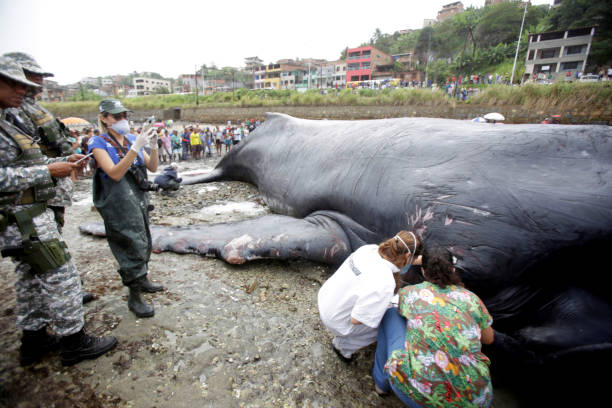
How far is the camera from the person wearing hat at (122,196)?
8.18 feet

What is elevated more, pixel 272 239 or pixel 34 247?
pixel 34 247

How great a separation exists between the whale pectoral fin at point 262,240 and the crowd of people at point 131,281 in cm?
99

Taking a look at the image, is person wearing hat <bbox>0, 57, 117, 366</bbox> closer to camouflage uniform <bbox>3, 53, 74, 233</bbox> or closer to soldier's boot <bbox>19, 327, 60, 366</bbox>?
soldier's boot <bbox>19, 327, 60, 366</bbox>

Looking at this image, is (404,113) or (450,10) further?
(450,10)

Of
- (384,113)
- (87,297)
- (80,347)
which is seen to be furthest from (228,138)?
(80,347)

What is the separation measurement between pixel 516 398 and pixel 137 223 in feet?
10.8

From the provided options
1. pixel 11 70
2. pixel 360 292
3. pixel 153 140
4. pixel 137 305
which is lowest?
pixel 137 305

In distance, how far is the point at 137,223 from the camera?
268cm

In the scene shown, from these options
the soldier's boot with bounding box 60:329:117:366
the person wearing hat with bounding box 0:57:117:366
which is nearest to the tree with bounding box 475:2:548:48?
the person wearing hat with bounding box 0:57:117:366

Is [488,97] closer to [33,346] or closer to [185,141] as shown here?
[185,141]

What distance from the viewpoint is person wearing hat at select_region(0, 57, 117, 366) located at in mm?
1948

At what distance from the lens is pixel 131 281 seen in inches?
105

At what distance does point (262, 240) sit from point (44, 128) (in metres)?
2.26

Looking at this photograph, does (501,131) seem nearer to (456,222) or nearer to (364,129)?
(456,222)
